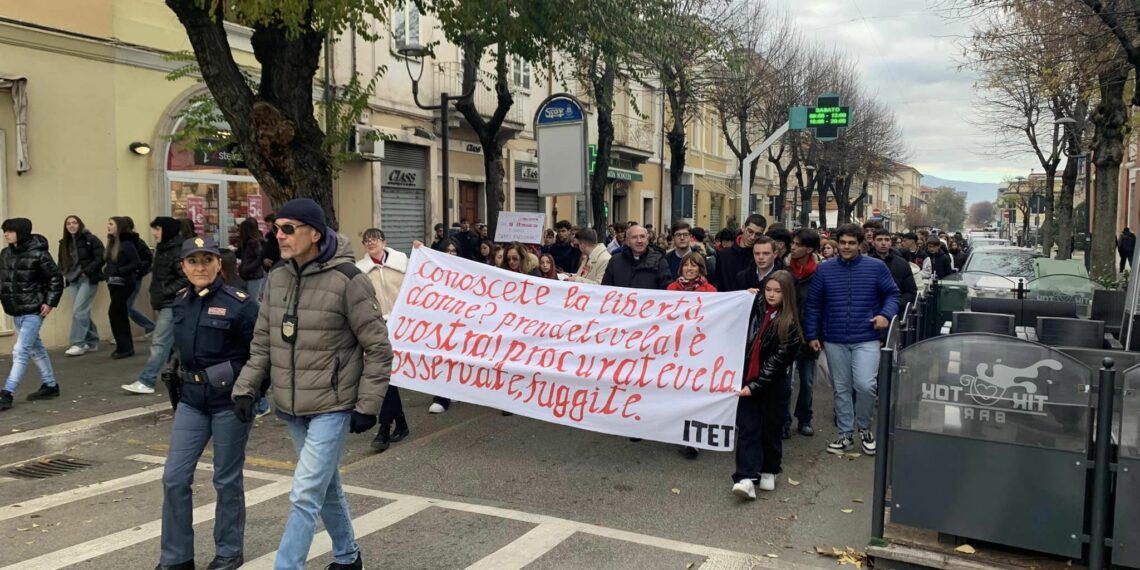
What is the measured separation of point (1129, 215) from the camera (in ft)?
128

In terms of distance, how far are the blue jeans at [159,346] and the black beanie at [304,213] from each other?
5.85 meters

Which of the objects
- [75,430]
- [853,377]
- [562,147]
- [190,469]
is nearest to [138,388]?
[75,430]

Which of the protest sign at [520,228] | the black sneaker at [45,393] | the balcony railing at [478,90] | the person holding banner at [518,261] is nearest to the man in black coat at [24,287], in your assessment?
the black sneaker at [45,393]

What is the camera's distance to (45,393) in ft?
28.9

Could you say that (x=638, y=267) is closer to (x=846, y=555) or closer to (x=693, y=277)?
(x=693, y=277)

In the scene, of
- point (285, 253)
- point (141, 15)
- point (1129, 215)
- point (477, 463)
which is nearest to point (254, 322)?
point (285, 253)

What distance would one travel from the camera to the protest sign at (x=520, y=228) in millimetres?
13586

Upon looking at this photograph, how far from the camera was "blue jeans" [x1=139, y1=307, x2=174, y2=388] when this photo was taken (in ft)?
29.7

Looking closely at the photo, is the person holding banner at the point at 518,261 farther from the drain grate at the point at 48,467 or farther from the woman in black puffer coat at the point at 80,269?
the woman in black puffer coat at the point at 80,269

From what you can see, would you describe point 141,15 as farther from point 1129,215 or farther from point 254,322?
point 1129,215

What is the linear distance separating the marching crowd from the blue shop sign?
2.25m

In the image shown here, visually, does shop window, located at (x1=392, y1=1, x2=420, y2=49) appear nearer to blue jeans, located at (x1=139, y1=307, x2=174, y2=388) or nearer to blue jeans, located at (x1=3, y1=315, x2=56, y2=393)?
blue jeans, located at (x1=139, y1=307, x2=174, y2=388)

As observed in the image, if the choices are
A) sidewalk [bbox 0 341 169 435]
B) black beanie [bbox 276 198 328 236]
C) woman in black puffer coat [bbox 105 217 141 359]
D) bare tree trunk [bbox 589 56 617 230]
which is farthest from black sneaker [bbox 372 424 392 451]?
bare tree trunk [bbox 589 56 617 230]

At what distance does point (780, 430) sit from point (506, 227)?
334 inches
